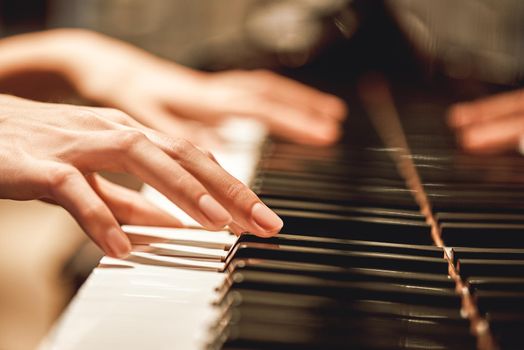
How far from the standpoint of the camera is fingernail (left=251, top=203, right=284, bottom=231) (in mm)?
768

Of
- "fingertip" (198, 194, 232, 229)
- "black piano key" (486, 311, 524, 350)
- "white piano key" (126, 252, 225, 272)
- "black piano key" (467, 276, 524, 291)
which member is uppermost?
"black piano key" (467, 276, 524, 291)

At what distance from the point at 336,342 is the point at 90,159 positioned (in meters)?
0.36

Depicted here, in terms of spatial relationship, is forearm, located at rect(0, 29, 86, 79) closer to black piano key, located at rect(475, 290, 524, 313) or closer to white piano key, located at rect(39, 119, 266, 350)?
white piano key, located at rect(39, 119, 266, 350)

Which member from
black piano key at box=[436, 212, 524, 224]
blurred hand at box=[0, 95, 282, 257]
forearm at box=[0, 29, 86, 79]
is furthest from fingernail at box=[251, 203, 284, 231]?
forearm at box=[0, 29, 86, 79]

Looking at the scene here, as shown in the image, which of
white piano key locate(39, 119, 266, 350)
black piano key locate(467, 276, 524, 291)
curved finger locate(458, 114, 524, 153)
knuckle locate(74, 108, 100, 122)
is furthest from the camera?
curved finger locate(458, 114, 524, 153)

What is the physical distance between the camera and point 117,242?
734 mm

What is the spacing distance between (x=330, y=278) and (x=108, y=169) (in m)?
0.28

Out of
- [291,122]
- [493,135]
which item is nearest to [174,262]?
[291,122]

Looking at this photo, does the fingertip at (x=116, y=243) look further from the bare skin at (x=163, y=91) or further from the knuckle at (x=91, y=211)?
the bare skin at (x=163, y=91)

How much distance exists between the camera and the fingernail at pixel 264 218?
768 millimetres

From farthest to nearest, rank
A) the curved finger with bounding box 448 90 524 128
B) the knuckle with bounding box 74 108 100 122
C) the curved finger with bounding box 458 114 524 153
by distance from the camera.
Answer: the curved finger with bounding box 448 90 524 128
the curved finger with bounding box 458 114 524 153
the knuckle with bounding box 74 108 100 122

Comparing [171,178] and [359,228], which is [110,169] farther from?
[359,228]

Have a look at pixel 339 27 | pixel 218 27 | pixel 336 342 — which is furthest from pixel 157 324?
pixel 218 27

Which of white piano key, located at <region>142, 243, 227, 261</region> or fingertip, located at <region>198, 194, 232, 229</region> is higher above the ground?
fingertip, located at <region>198, 194, 232, 229</region>
